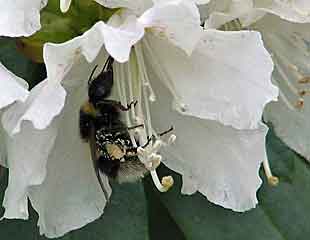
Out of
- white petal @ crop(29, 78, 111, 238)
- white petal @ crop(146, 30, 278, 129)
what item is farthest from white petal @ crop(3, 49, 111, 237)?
white petal @ crop(146, 30, 278, 129)

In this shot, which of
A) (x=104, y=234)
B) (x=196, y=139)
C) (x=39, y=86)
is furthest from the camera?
(x=104, y=234)

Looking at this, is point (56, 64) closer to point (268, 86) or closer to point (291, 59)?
point (268, 86)

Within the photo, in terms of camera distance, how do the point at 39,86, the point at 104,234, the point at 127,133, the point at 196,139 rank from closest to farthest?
1. the point at 39,86
2. the point at 127,133
3. the point at 196,139
4. the point at 104,234

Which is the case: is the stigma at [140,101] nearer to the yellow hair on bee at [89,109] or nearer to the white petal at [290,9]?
the yellow hair on bee at [89,109]

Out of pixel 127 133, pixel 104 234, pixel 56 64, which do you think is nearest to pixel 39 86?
pixel 56 64

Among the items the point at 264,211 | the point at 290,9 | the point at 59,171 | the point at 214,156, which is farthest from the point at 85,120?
the point at 264,211

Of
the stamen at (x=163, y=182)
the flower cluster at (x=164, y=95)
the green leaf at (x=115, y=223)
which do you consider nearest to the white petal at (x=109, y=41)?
the flower cluster at (x=164, y=95)

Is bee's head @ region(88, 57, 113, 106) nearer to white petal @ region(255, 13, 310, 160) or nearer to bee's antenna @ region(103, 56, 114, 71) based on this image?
bee's antenna @ region(103, 56, 114, 71)

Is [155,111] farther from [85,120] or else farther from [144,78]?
[85,120]
